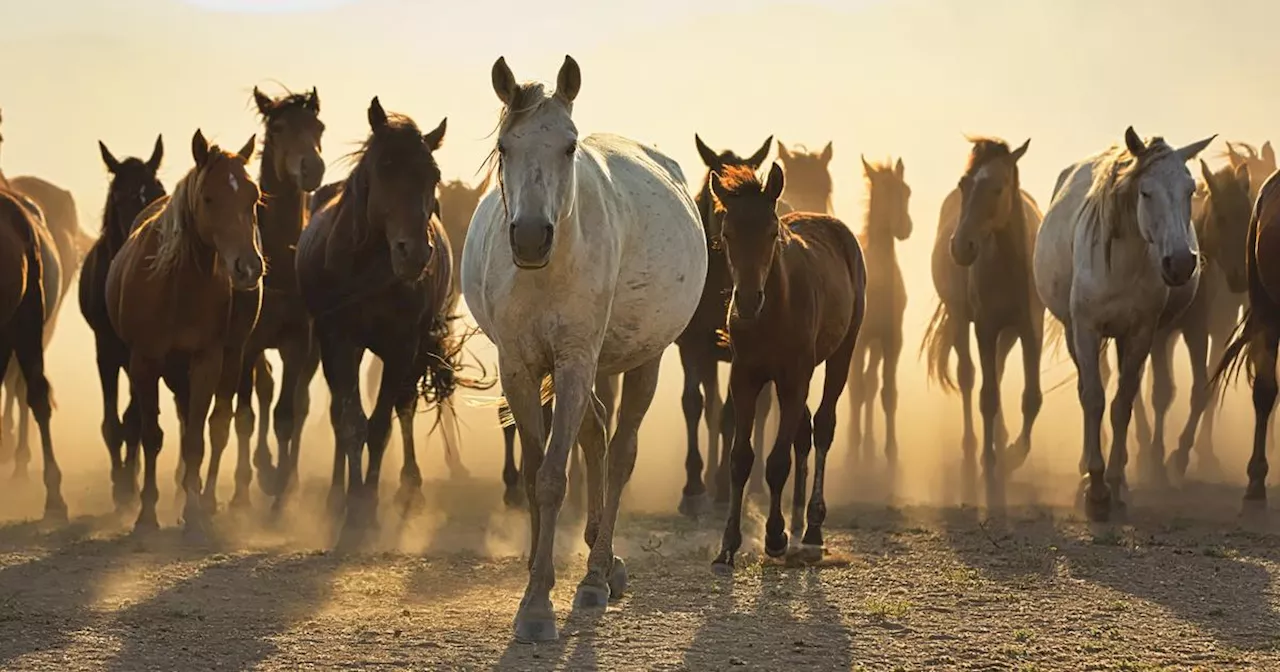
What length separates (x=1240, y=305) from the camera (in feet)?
49.8

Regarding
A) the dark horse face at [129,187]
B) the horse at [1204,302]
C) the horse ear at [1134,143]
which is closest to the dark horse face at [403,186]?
the dark horse face at [129,187]

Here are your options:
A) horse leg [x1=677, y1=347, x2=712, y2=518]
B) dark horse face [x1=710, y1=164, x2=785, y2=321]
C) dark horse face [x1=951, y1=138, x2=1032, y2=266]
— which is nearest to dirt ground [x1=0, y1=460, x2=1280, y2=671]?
horse leg [x1=677, y1=347, x2=712, y2=518]

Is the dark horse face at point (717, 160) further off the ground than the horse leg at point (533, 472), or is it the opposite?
the dark horse face at point (717, 160)

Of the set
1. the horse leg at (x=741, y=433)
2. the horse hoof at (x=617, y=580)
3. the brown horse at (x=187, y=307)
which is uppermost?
the brown horse at (x=187, y=307)

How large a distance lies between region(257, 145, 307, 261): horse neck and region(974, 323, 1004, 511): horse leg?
5480mm

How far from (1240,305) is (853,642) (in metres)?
10.2

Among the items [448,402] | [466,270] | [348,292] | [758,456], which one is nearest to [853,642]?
[466,270]

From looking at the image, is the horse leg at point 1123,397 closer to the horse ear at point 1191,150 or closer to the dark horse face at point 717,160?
the horse ear at point 1191,150

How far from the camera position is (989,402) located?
43.2 feet

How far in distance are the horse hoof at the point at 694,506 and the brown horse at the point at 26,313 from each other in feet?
13.6

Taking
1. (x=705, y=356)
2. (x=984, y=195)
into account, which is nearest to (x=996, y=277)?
(x=984, y=195)

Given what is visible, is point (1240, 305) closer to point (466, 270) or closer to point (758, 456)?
point (758, 456)

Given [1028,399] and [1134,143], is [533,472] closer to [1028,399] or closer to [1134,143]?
[1134,143]

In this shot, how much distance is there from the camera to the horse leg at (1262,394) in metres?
10.8
